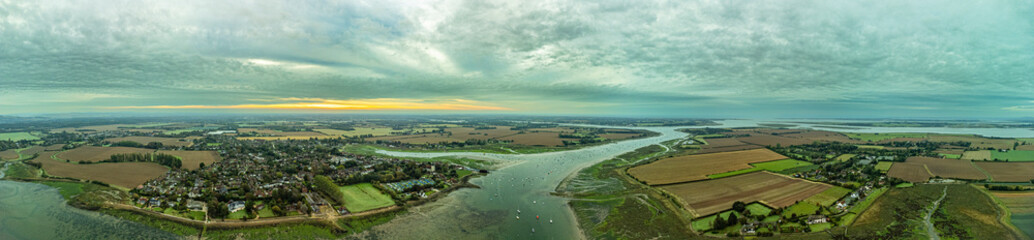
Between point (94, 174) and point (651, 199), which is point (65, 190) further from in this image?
point (651, 199)

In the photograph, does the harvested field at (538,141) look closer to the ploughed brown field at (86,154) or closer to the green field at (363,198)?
the green field at (363,198)

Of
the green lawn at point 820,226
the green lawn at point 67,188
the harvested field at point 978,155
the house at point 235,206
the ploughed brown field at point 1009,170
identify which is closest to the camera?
the green lawn at point 820,226

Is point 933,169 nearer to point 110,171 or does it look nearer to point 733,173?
point 733,173

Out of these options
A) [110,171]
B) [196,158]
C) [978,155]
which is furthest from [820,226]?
[196,158]

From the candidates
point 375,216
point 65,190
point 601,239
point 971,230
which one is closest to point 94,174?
point 65,190

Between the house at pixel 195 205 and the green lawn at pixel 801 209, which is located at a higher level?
the green lawn at pixel 801 209

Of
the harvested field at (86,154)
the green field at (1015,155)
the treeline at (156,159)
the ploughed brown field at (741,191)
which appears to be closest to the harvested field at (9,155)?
the harvested field at (86,154)

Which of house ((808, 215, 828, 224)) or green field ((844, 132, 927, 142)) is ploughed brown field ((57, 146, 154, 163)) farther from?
green field ((844, 132, 927, 142))
